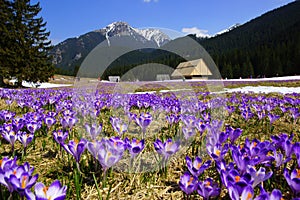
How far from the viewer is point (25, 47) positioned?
24094 mm

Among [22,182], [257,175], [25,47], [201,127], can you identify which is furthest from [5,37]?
[257,175]

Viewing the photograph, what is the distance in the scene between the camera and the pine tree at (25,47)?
22.2 metres

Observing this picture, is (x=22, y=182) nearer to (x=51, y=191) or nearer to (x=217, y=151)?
(x=51, y=191)

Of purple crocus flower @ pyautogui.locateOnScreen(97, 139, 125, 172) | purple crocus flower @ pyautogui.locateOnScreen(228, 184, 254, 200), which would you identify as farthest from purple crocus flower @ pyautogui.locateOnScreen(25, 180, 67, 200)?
purple crocus flower @ pyautogui.locateOnScreen(228, 184, 254, 200)

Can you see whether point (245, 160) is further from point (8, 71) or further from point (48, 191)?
point (8, 71)

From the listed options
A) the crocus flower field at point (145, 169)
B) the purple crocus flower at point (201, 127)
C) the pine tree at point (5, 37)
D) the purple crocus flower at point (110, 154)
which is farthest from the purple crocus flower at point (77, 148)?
the pine tree at point (5, 37)

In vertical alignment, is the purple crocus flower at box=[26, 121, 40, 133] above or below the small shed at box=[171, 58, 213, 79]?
below

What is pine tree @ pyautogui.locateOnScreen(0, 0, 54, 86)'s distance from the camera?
72.8 ft

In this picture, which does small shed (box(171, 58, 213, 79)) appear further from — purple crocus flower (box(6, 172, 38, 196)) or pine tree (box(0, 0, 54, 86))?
purple crocus flower (box(6, 172, 38, 196))

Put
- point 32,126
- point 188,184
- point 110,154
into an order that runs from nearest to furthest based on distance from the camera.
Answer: point 188,184 → point 110,154 → point 32,126

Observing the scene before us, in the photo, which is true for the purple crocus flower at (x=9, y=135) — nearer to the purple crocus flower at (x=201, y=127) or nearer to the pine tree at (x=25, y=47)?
the purple crocus flower at (x=201, y=127)

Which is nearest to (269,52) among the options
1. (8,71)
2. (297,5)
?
(8,71)

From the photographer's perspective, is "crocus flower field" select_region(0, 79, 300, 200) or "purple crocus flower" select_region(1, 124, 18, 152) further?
"purple crocus flower" select_region(1, 124, 18, 152)

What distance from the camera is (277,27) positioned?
104 meters
